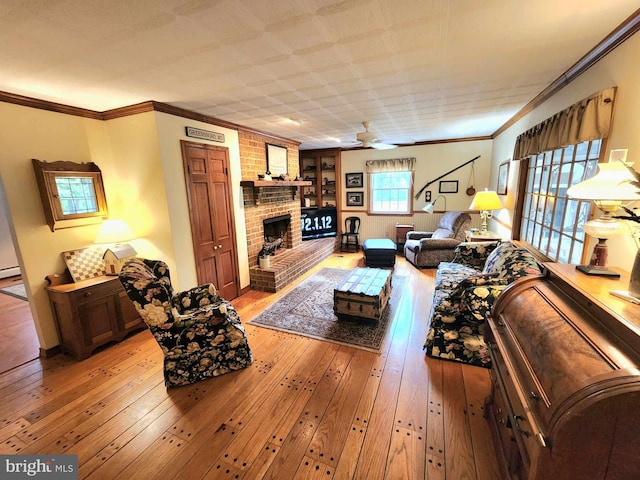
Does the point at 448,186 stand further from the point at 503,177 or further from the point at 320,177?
the point at 320,177

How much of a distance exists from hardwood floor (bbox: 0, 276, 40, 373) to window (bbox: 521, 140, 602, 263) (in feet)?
16.6

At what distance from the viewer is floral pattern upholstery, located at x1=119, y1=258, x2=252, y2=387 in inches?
78.2

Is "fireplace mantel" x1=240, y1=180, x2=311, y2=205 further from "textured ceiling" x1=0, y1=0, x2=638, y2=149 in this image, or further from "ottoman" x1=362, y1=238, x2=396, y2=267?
"ottoman" x1=362, y1=238, x2=396, y2=267

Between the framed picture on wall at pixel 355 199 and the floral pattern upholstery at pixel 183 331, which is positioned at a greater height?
the framed picture on wall at pixel 355 199

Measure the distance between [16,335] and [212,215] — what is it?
2.49 m

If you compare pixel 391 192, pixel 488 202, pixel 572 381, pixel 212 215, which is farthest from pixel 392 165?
pixel 572 381

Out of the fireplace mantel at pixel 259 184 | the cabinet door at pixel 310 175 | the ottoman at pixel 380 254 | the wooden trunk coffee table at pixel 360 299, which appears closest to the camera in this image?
the wooden trunk coffee table at pixel 360 299

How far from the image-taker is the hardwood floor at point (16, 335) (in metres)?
2.58

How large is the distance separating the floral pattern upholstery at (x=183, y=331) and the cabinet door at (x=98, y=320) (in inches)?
31.4

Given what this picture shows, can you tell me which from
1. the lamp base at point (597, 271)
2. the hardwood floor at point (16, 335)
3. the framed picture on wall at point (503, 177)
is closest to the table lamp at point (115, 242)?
the hardwood floor at point (16, 335)

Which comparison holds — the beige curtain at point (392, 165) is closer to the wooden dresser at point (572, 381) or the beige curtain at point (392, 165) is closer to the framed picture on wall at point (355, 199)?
the framed picture on wall at point (355, 199)

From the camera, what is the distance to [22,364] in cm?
249

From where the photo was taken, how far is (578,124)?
197cm

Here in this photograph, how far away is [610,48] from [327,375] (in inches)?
119
